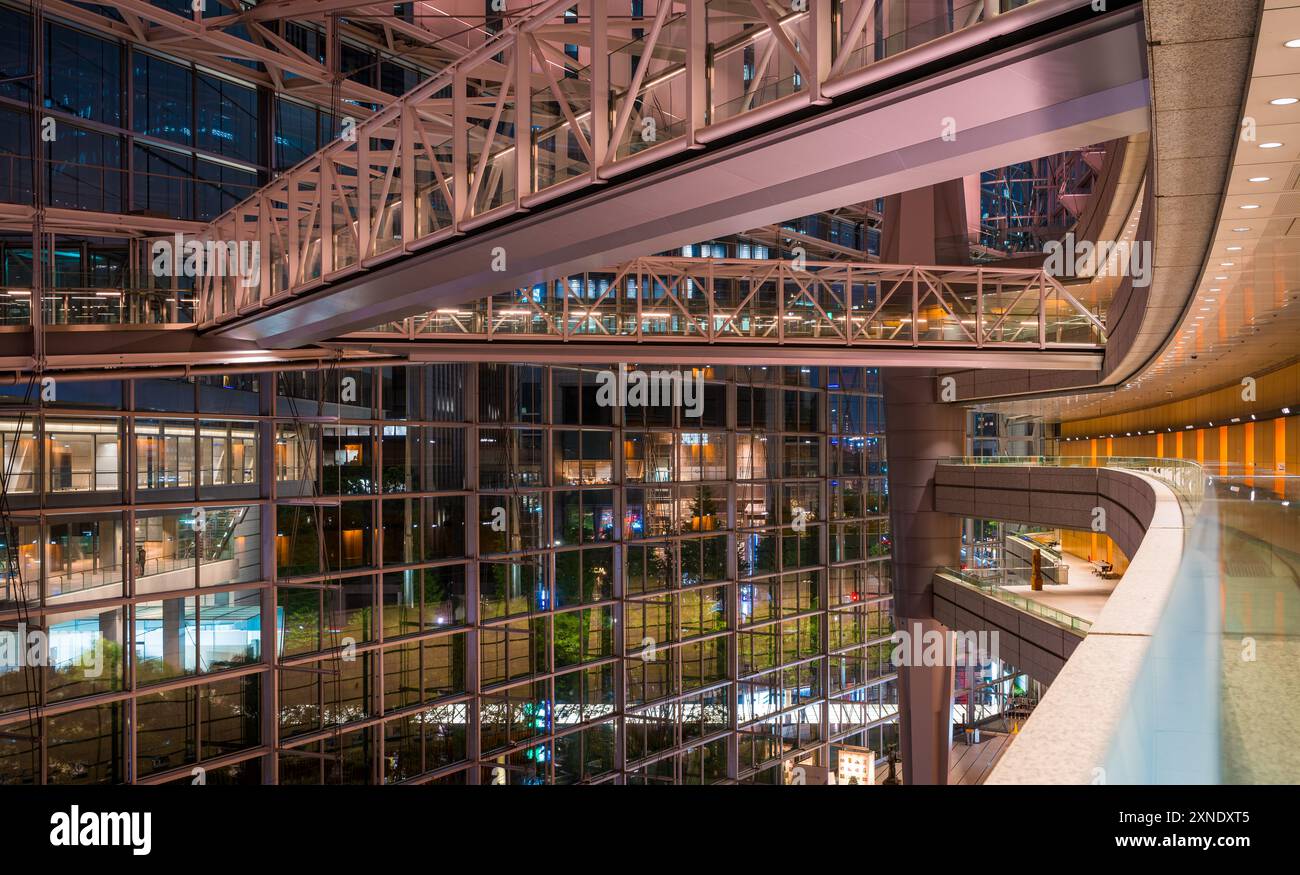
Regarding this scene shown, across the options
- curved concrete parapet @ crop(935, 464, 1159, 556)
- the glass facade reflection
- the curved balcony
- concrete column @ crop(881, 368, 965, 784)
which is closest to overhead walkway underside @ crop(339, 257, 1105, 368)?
curved concrete parapet @ crop(935, 464, 1159, 556)

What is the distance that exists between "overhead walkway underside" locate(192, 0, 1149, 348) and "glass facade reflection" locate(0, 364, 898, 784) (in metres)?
7.85

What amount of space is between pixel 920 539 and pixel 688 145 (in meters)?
25.9

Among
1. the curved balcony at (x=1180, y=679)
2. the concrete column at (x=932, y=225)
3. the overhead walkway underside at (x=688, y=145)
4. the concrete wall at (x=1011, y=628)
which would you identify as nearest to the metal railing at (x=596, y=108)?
the overhead walkway underside at (x=688, y=145)

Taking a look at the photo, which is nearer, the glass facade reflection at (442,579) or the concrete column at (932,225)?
the glass facade reflection at (442,579)

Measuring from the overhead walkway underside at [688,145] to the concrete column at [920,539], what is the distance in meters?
20.6

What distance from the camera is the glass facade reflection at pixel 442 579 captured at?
20.3 metres

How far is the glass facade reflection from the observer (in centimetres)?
2033

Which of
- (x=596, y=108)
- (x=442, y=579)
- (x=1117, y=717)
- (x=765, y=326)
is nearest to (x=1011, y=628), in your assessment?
(x=765, y=326)

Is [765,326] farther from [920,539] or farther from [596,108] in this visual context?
[596,108]

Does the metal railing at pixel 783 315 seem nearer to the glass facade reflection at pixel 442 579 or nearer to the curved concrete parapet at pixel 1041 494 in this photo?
the curved concrete parapet at pixel 1041 494

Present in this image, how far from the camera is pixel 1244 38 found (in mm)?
5305

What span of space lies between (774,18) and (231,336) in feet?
40.4

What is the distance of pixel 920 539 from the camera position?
3209cm
